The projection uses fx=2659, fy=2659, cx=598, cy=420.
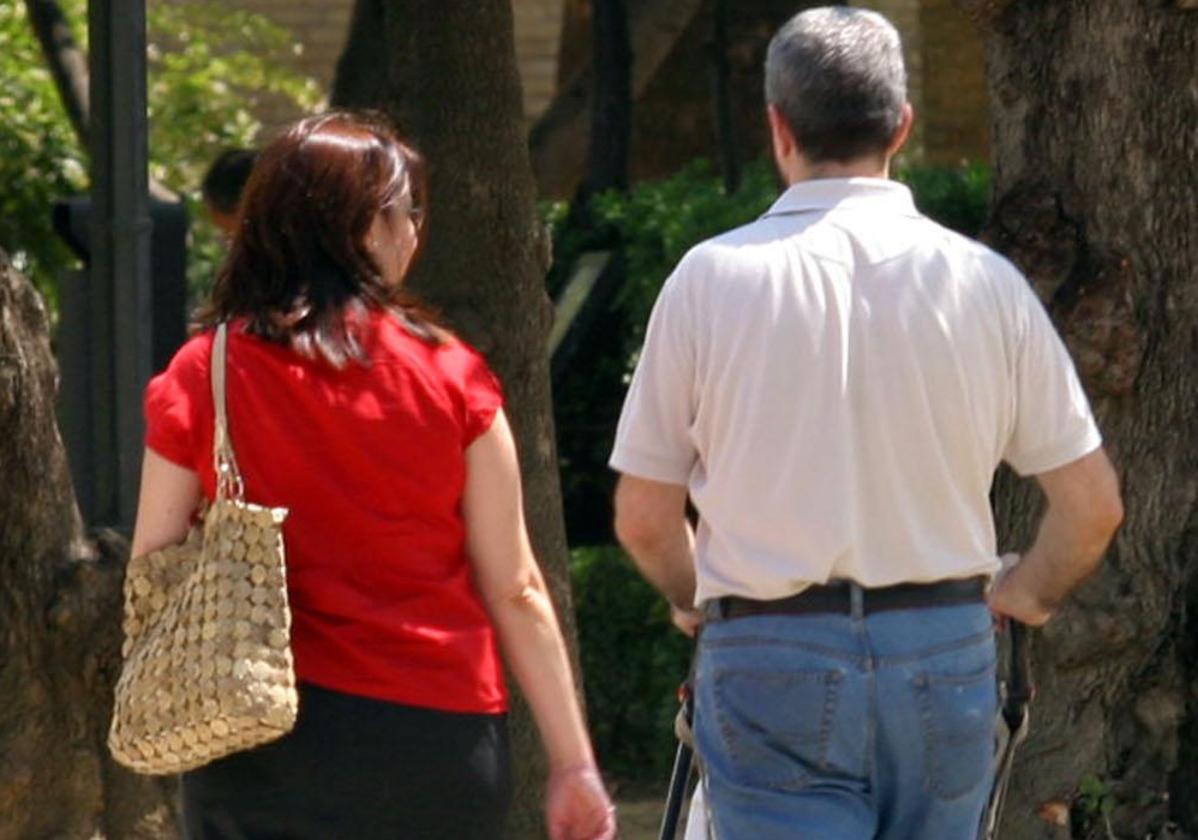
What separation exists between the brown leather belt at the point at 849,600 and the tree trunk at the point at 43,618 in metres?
1.91

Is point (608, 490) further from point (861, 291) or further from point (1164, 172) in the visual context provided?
point (861, 291)

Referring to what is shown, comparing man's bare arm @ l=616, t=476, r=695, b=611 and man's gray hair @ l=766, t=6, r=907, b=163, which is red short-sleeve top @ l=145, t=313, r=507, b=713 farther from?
man's gray hair @ l=766, t=6, r=907, b=163

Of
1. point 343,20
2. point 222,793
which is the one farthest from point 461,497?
point 343,20

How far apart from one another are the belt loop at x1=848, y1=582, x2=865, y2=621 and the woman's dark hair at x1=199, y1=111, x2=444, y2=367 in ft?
2.15

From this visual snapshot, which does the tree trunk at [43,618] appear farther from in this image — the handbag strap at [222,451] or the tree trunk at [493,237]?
the handbag strap at [222,451]

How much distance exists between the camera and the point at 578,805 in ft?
12.0

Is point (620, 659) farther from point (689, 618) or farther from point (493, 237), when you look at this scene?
point (689, 618)

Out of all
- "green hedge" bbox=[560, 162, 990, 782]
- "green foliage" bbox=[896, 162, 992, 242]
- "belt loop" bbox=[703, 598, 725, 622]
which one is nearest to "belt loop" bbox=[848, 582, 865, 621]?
"belt loop" bbox=[703, 598, 725, 622]

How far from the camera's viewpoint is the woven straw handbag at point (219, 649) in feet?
Answer: 11.2

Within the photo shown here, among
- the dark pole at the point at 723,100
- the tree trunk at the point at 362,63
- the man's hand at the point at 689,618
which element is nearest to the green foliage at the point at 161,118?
the dark pole at the point at 723,100

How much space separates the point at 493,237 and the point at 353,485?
2997mm

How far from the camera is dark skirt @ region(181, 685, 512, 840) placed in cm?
354

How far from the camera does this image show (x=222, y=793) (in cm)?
360

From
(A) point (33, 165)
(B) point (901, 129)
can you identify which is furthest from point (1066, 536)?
(A) point (33, 165)
